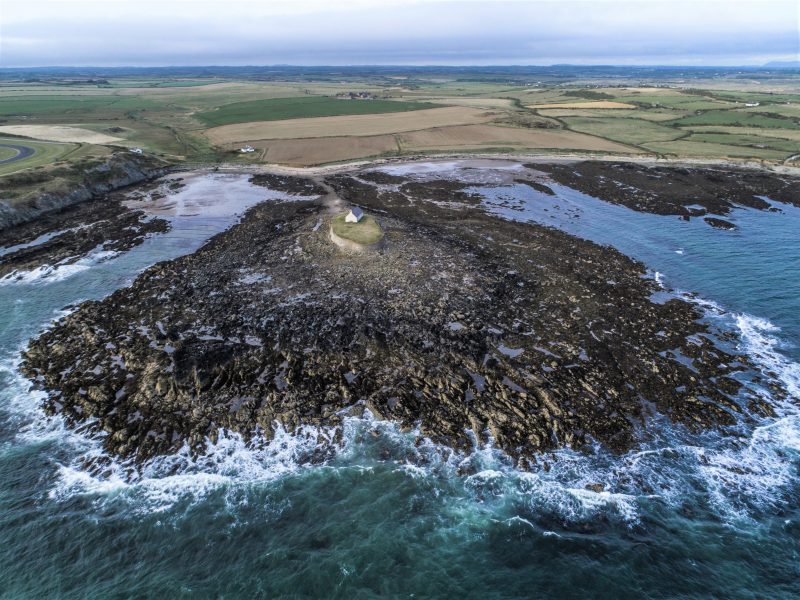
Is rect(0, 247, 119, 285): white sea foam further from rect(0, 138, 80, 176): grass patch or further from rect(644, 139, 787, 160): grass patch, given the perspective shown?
rect(644, 139, 787, 160): grass patch

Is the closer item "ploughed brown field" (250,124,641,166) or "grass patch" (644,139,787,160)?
"grass patch" (644,139,787,160)

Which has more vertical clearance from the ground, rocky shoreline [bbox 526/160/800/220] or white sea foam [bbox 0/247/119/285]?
rocky shoreline [bbox 526/160/800/220]

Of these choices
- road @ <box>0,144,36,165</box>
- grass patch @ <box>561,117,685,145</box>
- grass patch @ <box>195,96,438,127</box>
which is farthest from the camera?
A: grass patch @ <box>195,96,438,127</box>

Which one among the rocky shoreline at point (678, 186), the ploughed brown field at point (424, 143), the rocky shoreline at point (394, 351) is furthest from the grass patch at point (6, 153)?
the rocky shoreline at point (678, 186)

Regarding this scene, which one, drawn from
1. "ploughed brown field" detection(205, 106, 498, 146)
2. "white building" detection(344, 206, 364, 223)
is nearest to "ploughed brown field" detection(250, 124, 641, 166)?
"ploughed brown field" detection(205, 106, 498, 146)

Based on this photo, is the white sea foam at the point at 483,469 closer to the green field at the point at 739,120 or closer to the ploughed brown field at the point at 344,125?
the ploughed brown field at the point at 344,125

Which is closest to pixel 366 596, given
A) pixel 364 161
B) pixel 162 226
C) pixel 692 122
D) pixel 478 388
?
pixel 478 388

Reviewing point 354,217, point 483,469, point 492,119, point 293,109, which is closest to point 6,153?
point 354,217
